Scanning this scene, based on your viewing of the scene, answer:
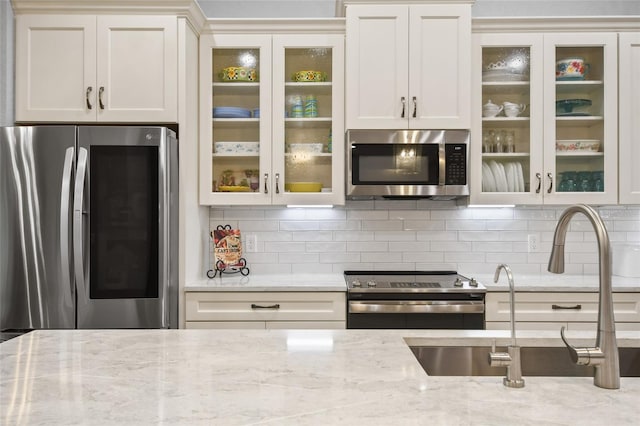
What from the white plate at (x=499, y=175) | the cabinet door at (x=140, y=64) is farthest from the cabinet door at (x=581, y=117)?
the cabinet door at (x=140, y=64)

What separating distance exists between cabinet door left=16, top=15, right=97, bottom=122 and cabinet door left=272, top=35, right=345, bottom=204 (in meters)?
1.06

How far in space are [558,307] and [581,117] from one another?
1.20 m

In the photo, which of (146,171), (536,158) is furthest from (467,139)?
(146,171)

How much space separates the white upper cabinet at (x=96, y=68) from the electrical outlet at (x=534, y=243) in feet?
7.91

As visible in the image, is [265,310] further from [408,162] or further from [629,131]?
[629,131]

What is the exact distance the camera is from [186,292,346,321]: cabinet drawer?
107 inches

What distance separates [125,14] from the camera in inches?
Answer: 107

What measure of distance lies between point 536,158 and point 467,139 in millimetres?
467

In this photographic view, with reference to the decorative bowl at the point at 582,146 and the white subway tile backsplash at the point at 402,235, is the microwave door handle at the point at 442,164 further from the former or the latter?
the decorative bowl at the point at 582,146

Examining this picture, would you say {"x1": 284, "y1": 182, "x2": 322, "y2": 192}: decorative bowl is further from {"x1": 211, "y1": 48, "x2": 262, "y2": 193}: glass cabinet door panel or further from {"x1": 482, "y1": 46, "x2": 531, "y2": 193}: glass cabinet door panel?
{"x1": 482, "y1": 46, "x2": 531, "y2": 193}: glass cabinet door panel

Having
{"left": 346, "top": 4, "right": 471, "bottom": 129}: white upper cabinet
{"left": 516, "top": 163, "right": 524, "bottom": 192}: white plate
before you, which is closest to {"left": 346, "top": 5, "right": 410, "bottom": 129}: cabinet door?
{"left": 346, "top": 4, "right": 471, "bottom": 129}: white upper cabinet

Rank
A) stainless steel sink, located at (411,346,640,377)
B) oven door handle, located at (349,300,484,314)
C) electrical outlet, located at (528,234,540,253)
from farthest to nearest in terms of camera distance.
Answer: electrical outlet, located at (528,234,540,253)
oven door handle, located at (349,300,484,314)
stainless steel sink, located at (411,346,640,377)

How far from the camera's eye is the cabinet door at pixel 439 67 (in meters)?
2.92

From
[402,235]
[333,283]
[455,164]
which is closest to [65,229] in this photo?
[333,283]
